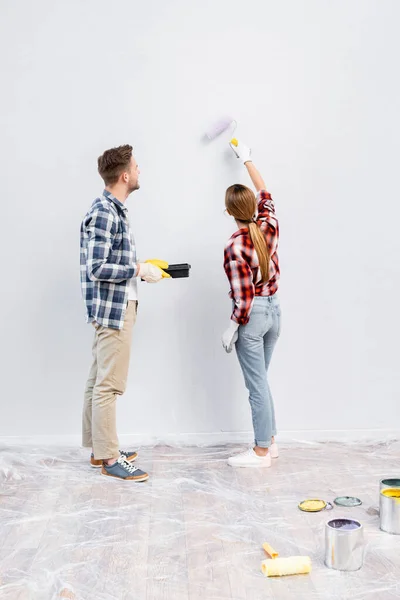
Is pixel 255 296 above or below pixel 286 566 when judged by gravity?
above

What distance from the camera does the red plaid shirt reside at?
9.48ft

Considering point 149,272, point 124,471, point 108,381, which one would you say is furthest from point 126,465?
point 149,272

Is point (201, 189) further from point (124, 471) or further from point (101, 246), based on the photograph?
point (124, 471)

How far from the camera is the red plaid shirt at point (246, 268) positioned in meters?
2.89

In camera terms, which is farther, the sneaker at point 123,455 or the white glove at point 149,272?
the sneaker at point 123,455

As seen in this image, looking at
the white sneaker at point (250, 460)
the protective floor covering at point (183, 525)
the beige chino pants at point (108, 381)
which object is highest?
the beige chino pants at point (108, 381)

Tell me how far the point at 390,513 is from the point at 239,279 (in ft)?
3.24

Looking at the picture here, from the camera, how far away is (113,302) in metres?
2.89

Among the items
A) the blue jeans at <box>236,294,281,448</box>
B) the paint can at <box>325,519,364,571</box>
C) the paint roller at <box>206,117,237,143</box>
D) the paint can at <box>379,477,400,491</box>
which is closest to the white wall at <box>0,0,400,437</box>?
the paint roller at <box>206,117,237,143</box>

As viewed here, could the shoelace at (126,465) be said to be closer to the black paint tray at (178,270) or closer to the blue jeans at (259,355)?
the blue jeans at (259,355)

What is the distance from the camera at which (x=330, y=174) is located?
3.30 meters

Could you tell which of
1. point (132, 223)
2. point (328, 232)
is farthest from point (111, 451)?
point (328, 232)

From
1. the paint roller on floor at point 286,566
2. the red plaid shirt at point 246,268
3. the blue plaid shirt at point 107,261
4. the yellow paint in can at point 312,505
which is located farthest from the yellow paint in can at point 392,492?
the blue plaid shirt at point 107,261

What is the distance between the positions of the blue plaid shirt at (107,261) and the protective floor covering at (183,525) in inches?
24.7
